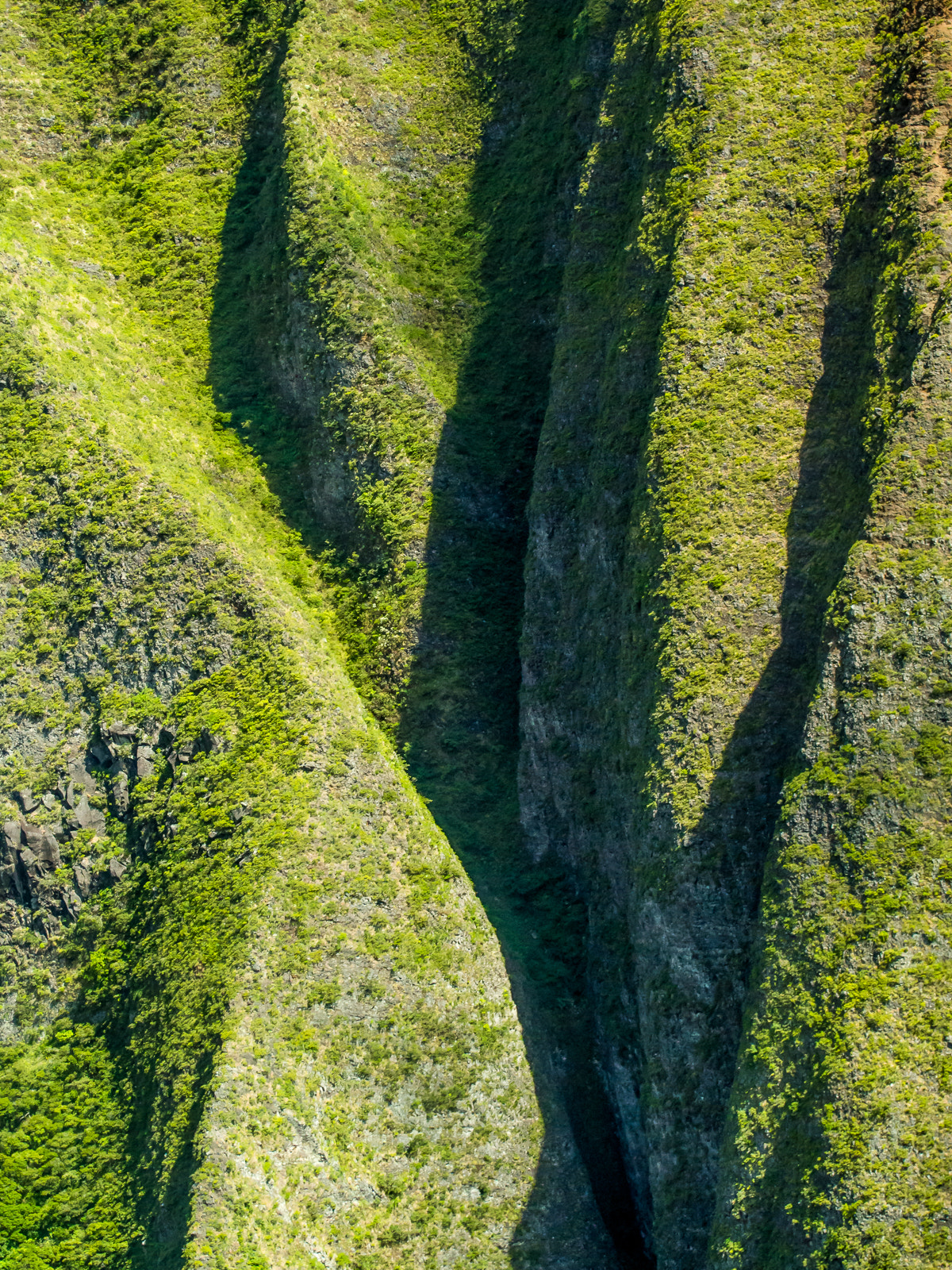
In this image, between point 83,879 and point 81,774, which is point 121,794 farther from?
point 83,879

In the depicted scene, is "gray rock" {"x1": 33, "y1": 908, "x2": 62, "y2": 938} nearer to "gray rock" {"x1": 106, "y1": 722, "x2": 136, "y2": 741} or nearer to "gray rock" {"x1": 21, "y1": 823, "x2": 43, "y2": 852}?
"gray rock" {"x1": 21, "y1": 823, "x2": 43, "y2": 852}

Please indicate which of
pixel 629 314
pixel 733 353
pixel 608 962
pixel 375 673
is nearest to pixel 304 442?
pixel 375 673

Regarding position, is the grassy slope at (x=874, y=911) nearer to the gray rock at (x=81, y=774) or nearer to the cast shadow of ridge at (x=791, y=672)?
the cast shadow of ridge at (x=791, y=672)

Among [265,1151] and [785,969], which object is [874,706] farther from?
[265,1151]

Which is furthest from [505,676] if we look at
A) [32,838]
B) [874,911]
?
[874,911]

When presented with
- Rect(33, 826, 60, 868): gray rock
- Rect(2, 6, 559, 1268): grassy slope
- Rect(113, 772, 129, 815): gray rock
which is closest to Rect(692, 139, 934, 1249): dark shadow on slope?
Rect(2, 6, 559, 1268): grassy slope

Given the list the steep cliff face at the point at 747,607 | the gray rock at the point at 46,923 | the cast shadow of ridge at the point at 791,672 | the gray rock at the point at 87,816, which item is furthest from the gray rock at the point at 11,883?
the cast shadow of ridge at the point at 791,672
